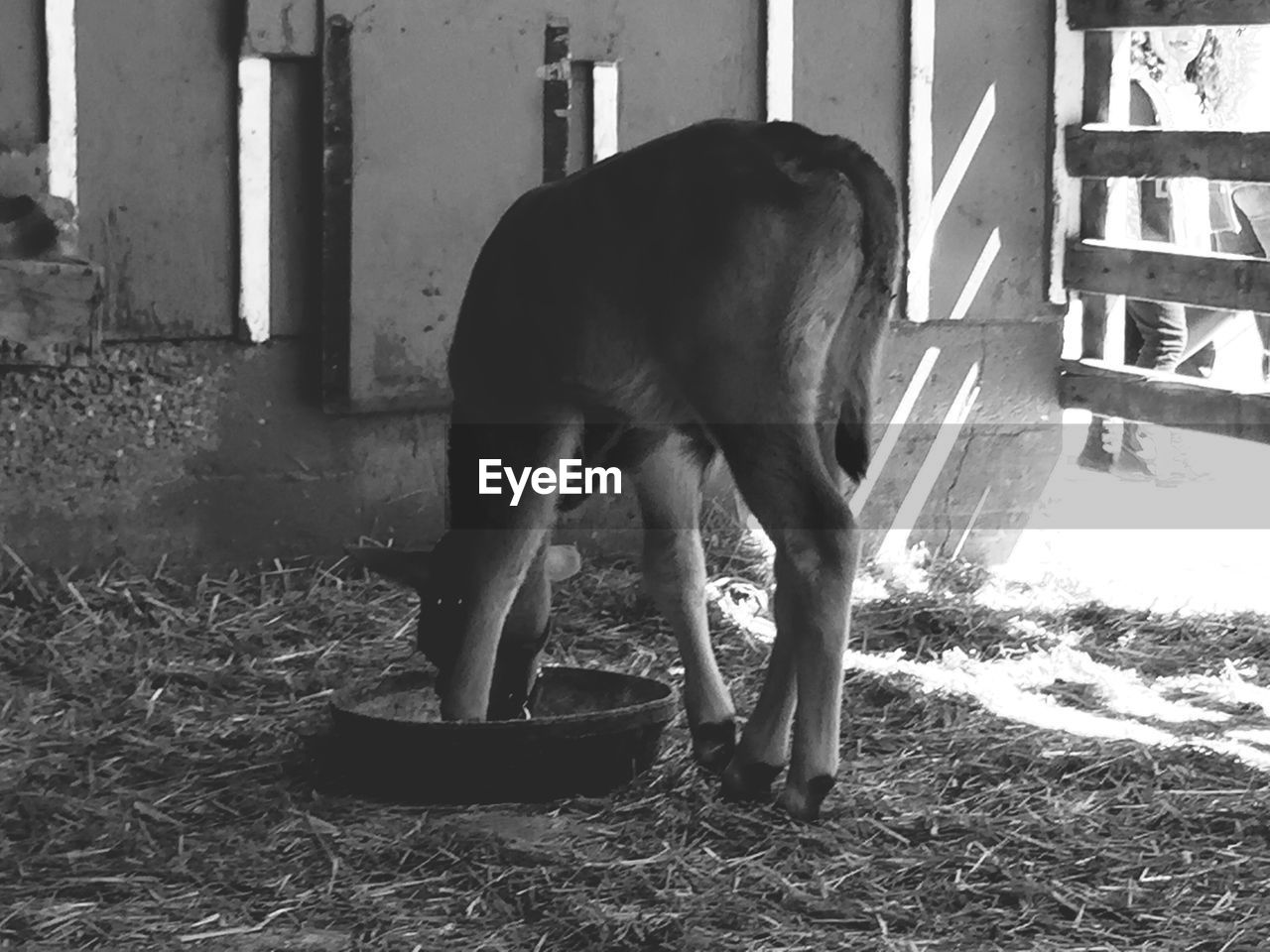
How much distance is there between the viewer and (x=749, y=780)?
4.42 m

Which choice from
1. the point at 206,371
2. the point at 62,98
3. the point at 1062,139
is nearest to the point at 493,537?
the point at 206,371

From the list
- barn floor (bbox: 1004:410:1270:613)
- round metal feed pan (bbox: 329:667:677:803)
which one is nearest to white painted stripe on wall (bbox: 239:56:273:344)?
round metal feed pan (bbox: 329:667:677:803)

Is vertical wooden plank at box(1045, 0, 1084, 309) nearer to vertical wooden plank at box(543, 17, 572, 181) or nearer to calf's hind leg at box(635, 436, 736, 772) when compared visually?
vertical wooden plank at box(543, 17, 572, 181)

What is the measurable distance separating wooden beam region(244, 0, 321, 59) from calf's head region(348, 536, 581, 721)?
2.36 m

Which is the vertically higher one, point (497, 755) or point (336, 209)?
point (336, 209)

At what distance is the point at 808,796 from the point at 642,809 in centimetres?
42

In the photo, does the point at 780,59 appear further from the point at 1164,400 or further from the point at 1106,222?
the point at 1164,400

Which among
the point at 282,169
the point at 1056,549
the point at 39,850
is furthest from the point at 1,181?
the point at 1056,549

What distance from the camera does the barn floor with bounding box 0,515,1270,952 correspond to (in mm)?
3678

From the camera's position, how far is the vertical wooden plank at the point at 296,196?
6.47 metres

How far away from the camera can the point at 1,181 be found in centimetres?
597

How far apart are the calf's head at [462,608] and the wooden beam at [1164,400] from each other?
10.8 feet

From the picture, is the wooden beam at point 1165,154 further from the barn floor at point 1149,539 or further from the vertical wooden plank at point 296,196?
the vertical wooden plank at point 296,196

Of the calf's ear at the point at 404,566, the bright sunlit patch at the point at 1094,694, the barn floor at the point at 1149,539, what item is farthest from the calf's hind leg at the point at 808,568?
the barn floor at the point at 1149,539
